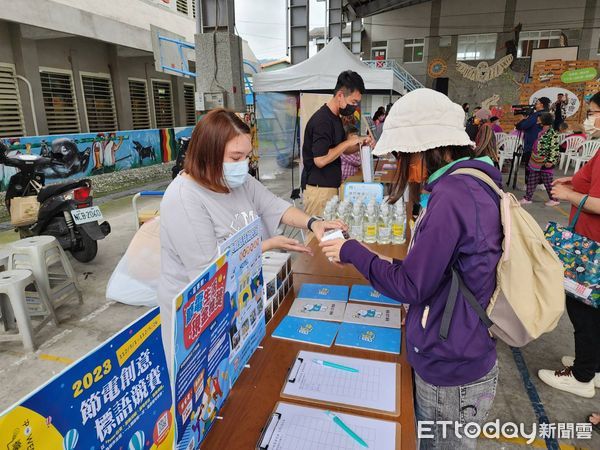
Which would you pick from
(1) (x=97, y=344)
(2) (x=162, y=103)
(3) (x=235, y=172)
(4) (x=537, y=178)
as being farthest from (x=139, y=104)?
(3) (x=235, y=172)

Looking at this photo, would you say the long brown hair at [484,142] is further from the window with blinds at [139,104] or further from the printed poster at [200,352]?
the window with blinds at [139,104]

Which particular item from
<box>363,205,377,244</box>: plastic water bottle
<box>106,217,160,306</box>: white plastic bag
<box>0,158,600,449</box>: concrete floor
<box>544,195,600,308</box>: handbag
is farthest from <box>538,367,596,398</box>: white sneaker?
<box>106,217,160,306</box>: white plastic bag

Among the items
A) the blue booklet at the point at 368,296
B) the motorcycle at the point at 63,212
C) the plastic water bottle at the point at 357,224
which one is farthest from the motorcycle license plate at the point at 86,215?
the blue booklet at the point at 368,296

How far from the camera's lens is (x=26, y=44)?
777cm

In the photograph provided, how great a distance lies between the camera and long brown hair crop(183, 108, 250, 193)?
60.9 inches

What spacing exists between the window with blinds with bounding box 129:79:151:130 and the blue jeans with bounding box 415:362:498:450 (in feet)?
38.4

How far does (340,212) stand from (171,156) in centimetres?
851

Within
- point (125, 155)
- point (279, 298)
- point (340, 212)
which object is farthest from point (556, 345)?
point (125, 155)

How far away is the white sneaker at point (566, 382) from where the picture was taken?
2.38 meters

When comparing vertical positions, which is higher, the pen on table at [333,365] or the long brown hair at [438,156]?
the long brown hair at [438,156]

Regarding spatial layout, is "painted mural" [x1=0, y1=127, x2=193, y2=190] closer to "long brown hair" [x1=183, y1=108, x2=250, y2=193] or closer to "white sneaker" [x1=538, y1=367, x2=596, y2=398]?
"long brown hair" [x1=183, y1=108, x2=250, y2=193]

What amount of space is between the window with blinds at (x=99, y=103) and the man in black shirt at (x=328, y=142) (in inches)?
334

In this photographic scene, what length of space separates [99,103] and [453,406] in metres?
11.2

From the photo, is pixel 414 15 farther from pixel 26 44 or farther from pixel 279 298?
pixel 279 298
